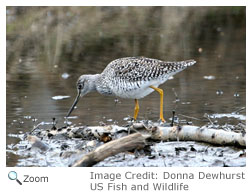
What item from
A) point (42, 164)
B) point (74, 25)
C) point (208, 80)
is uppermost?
point (74, 25)

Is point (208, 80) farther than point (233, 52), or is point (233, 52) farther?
point (233, 52)

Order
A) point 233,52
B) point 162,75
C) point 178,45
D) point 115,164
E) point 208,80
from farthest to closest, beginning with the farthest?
point 178,45 < point 233,52 < point 208,80 < point 162,75 < point 115,164

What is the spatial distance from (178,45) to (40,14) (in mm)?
5156

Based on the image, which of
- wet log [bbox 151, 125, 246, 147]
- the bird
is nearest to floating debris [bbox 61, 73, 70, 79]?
the bird

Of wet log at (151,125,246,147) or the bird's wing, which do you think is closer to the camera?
wet log at (151,125,246,147)

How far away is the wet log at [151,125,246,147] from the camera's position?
19.4 feet

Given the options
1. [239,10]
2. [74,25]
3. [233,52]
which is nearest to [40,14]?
[74,25]

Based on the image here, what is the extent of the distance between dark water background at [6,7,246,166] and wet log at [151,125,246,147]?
1299 mm

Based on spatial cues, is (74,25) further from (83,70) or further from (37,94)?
(37,94)

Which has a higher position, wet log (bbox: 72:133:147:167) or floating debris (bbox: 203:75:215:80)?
floating debris (bbox: 203:75:215:80)

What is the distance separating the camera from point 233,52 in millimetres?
13469
